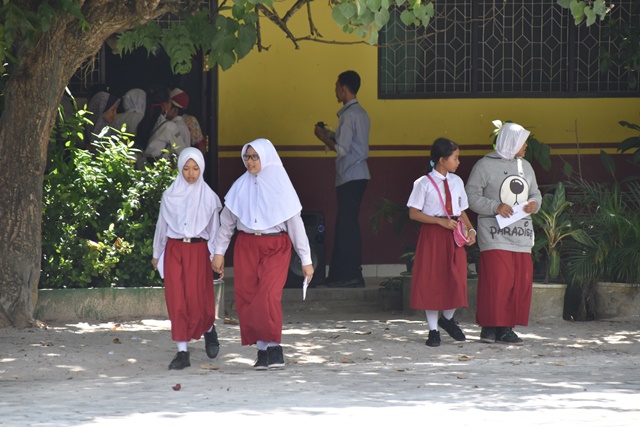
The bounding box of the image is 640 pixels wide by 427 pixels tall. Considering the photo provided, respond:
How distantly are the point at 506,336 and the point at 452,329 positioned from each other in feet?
1.36

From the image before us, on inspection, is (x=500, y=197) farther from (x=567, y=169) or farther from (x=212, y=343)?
(x=567, y=169)

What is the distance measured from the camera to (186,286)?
945cm

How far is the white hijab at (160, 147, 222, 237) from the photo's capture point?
942cm

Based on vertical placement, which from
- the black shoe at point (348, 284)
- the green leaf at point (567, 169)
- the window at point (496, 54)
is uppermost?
the window at point (496, 54)

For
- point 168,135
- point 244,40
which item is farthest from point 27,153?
point 168,135

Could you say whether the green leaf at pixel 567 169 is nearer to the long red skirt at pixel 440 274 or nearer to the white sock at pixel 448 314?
the white sock at pixel 448 314

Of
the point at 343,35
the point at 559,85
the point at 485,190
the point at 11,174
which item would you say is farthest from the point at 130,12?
the point at 559,85

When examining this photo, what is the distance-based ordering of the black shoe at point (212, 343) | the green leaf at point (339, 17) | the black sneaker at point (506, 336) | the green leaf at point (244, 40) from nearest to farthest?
1. the green leaf at point (339, 17)
2. the green leaf at point (244, 40)
3. the black shoe at point (212, 343)
4. the black sneaker at point (506, 336)

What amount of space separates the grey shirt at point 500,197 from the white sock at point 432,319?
0.63 meters

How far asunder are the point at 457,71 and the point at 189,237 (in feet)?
17.9

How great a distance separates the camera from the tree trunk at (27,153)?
34.1 feet

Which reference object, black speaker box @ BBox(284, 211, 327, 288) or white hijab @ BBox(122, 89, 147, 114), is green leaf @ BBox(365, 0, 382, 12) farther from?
white hijab @ BBox(122, 89, 147, 114)

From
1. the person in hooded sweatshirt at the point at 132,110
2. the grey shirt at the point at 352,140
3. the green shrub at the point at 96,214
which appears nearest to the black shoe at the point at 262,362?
the green shrub at the point at 96,214

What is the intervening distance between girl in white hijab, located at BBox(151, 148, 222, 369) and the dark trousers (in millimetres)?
3661
